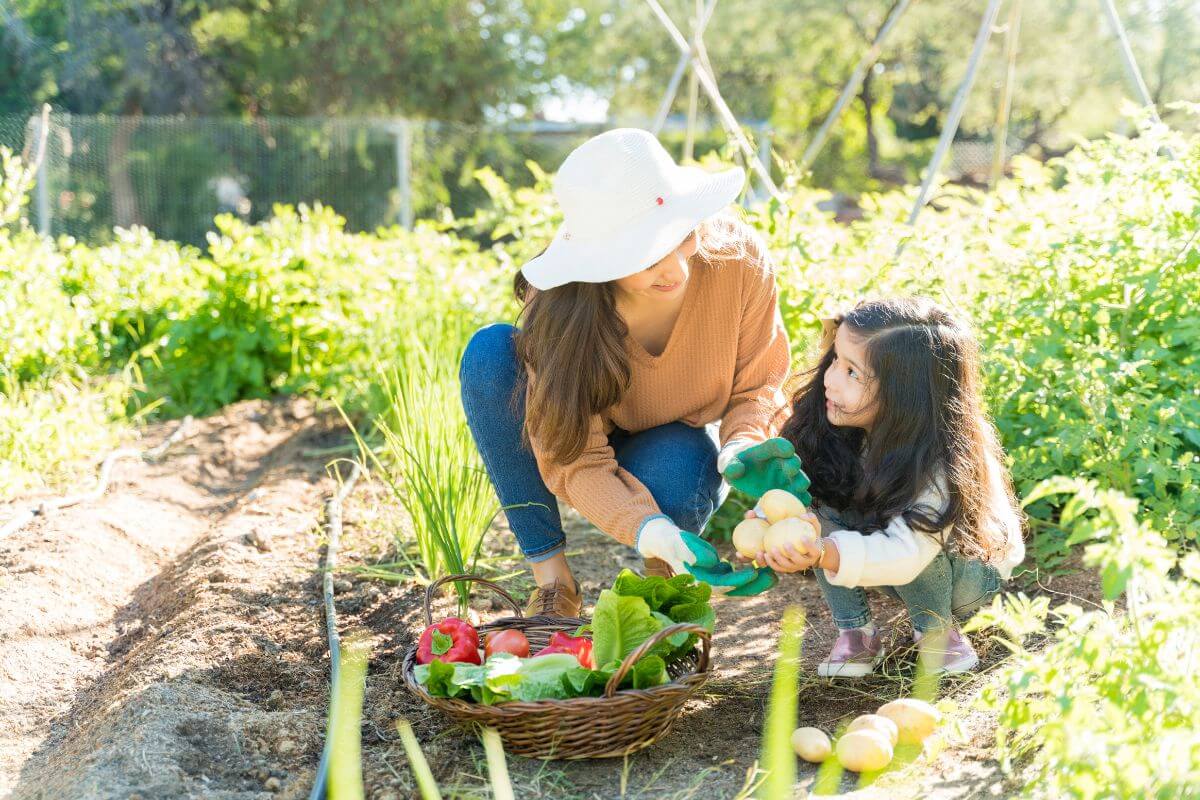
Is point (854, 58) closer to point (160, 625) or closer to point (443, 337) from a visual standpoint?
point (443, 337)

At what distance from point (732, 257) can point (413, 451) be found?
0.95 metres

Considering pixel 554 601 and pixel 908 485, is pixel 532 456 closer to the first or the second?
pixel 554 601

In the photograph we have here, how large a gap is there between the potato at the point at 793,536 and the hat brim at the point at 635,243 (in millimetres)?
513

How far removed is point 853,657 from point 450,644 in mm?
836

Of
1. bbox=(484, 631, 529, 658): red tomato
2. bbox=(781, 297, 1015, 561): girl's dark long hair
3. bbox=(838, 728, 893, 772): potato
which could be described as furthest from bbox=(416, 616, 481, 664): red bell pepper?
bbox=(781, 297, 1015, 561): girl's dark long hair

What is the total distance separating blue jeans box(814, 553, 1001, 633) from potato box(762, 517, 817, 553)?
25cm

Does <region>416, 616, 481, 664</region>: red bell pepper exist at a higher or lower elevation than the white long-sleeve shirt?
lower

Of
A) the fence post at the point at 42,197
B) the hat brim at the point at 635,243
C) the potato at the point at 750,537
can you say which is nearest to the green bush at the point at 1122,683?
the potato at the point at 750,537

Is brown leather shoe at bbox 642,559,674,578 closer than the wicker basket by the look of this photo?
No

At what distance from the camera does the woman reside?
1.99m

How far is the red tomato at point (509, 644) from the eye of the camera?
77.4 inches

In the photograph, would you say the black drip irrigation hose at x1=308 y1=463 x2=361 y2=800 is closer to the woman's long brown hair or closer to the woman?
the woman

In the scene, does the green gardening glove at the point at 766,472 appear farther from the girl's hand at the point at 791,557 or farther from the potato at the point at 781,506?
the girl's hand at the point at 791,557

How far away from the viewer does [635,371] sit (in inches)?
91.9
